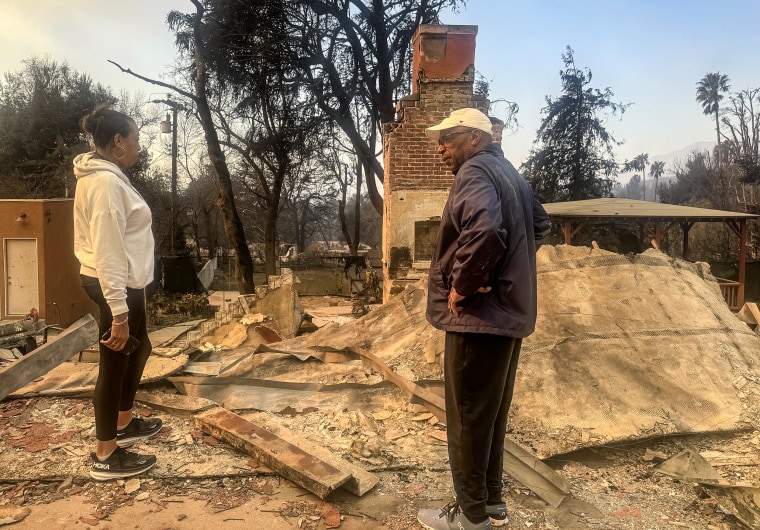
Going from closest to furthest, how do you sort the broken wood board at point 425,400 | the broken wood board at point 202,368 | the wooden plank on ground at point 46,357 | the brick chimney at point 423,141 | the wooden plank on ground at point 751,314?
1. the broken wood board at point 425,400
2. the wooden plank on ground at point 46,357
3. the broken wood board at point 202,368
4. the wooden plank on ground at point 751,314
5. the brick chimney at point 423,141

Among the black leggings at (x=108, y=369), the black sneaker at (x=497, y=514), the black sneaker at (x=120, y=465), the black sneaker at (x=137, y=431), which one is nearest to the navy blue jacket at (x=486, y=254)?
the black sneaker at (x=497, y=514)

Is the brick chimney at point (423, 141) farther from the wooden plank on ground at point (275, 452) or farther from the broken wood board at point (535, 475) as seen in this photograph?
the broken wood board at point (535, 475)

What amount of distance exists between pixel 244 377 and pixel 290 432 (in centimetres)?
116

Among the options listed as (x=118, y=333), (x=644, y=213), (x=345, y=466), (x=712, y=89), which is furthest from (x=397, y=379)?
(x=712, y=89)

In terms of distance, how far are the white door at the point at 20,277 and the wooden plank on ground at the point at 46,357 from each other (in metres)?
7.49

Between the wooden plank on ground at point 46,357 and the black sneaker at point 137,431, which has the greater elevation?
the wooden plank on ground at point 46,357

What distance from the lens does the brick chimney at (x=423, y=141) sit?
27.6 ft

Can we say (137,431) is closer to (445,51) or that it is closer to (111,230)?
(111,230)

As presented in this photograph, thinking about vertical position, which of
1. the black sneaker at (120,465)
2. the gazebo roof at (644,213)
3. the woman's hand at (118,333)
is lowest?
the black sneaker at (120,465)

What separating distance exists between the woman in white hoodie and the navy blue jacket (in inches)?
61.5

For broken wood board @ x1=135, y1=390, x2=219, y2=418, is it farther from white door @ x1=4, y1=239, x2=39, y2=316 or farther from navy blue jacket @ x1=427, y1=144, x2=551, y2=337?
white door @ x1=4, y1=239, x2=39, y2=316

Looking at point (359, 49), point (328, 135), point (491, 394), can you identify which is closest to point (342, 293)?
point (328, 135)

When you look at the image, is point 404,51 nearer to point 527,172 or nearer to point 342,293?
point 342,293

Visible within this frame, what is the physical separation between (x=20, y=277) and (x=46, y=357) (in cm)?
799
